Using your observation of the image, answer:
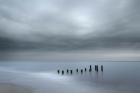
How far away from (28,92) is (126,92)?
17.5 metres

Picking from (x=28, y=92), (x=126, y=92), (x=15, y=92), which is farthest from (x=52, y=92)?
(x=126, y=92)

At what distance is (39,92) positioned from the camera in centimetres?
2384

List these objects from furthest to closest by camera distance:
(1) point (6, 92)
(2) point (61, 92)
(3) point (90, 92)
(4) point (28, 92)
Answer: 1. (3) point (90, 92)
2. (2) point (61, 92)
3. (4) point (28, 92)
4. (1) point (6, 92)

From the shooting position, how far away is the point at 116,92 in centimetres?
2795

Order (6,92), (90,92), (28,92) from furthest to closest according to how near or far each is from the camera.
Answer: (90,92) < (28,92) < (6,92)

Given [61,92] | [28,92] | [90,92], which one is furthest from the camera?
[90,92]

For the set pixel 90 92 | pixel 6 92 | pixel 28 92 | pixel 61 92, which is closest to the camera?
pixel 6 92

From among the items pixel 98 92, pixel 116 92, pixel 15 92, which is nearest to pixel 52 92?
pixel 15 92

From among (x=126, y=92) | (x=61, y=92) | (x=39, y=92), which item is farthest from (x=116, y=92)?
(x=39, y=92)

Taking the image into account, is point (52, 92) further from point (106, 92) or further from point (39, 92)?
point (106, 92)

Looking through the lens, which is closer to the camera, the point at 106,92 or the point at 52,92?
the point at 52,92

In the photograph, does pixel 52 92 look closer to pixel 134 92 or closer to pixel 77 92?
pixel 77 92

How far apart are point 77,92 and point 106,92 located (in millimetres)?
5580

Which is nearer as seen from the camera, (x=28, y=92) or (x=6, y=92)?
(x=6, y=92)
